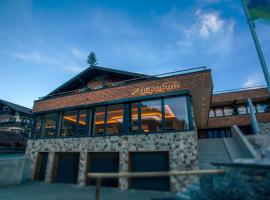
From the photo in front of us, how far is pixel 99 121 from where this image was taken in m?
13.1

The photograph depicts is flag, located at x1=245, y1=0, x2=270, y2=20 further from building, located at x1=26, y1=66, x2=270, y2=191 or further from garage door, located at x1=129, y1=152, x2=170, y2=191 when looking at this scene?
garage door, located at x1=129, y1=152, x2=170, y2=191

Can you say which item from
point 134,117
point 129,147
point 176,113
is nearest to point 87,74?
point 134,117

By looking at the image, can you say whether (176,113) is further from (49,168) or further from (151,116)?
(49,168)

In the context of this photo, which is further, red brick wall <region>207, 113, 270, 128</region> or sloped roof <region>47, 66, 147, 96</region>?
red brick wall <region>207, 113, 270, 128</region>

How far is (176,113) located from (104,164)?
6.23m

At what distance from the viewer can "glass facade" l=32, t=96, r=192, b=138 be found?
1052cm

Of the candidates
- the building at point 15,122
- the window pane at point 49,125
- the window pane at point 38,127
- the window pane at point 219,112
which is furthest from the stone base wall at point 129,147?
the window pane at point 219,112

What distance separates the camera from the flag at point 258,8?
8.35 metres

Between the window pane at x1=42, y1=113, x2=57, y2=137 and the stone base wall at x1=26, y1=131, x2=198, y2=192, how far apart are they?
1.13m

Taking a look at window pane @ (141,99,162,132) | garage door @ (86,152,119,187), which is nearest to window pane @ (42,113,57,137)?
garage door @ (86,152,119,187)

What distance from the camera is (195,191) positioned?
639 centimetres

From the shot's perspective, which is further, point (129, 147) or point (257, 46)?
point (129, 147)

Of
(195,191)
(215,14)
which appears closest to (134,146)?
(195,191)

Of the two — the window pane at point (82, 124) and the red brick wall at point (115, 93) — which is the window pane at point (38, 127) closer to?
the red brick wall at point (115, 93)
